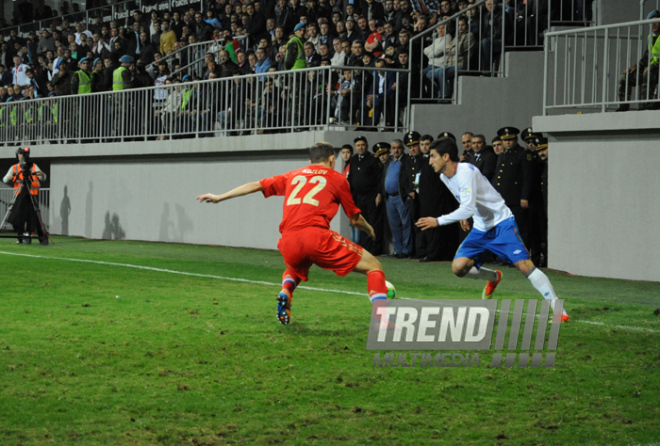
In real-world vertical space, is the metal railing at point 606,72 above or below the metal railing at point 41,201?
above

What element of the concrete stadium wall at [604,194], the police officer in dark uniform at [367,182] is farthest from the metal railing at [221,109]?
the concrete stadium wall at [604,194]

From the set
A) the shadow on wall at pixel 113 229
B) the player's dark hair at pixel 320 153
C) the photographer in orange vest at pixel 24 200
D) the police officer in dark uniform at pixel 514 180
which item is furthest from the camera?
the shadow on wall at pixel 113 229

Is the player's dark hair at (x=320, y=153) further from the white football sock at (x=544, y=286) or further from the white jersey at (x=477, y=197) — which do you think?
the white football sock at (x=544, y=286)

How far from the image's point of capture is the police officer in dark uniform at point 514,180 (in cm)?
1562

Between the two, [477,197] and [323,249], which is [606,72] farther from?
[323,249]

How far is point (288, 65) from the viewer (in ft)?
69.1

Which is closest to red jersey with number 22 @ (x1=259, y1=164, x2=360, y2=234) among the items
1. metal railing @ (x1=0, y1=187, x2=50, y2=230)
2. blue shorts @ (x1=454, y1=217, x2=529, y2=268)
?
blue shorts @ (x1=454, y1=217, x2=529, y2=268)

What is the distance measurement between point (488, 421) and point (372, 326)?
3101mm

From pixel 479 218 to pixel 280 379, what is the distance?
365 cm

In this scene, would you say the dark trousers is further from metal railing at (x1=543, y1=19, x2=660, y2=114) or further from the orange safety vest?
the orange safety vest

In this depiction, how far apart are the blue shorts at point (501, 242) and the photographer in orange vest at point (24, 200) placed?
562 inches

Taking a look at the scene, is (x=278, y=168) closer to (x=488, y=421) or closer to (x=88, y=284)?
(x=88, y=284)

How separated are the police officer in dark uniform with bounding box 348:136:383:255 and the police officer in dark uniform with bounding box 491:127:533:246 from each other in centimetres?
293

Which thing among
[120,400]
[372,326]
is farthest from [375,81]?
[120,400]
